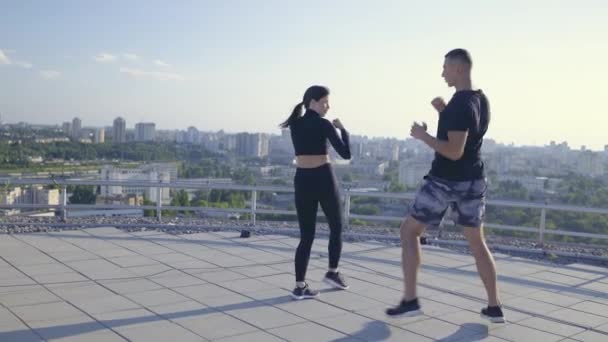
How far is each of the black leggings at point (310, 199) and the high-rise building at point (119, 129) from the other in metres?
27.0

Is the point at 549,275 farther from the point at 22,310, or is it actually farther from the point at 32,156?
the point at 32,156

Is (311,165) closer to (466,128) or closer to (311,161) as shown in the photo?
(311,161)

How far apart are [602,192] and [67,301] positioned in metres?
10.7

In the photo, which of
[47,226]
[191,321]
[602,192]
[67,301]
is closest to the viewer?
[191,321]

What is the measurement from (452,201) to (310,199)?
1.31 meters

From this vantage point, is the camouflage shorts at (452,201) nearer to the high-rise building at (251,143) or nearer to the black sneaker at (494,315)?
the black sneaker at (494,315)

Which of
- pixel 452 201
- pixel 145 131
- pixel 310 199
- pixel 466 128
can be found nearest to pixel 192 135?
pixel 145 131

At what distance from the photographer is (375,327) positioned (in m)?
4.66

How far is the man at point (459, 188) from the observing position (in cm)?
450

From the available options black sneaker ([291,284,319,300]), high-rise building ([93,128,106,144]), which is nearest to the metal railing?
black sneaker ([291,284,319,300])

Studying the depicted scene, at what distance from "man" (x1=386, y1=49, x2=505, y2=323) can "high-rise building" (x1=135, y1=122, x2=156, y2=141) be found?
3006 cm

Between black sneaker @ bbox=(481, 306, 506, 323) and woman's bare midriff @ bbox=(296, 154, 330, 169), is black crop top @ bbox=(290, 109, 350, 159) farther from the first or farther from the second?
black sneaker @ bbox=(481, 306, 506, 323)

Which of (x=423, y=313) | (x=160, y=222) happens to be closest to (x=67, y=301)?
(x=423, y=313)

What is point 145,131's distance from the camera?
3609cm
